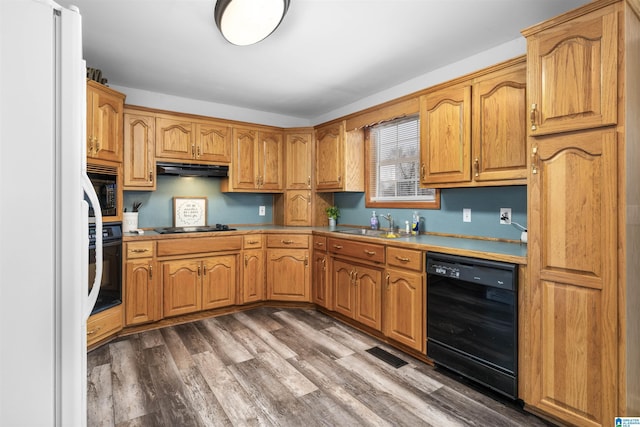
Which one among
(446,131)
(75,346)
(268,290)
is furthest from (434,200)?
(75,346)

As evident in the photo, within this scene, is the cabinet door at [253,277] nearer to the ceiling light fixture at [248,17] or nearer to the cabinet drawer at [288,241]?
the cabinet drawer at [288,241]

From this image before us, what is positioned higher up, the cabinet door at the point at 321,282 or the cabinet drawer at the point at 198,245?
the cabinet drawer at the point at 198,245

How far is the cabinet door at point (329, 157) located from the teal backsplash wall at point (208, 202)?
0.89 meters

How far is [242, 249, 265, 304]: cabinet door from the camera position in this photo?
12.3 feet

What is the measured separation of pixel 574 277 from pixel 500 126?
1.14 m

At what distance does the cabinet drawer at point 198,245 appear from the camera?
327 cm

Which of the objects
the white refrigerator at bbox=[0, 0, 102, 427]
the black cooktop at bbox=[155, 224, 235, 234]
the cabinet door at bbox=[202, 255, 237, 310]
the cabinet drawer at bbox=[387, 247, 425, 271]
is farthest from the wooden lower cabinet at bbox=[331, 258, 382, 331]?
the white refrigerator at bbox=[0, 0, 102, 427]

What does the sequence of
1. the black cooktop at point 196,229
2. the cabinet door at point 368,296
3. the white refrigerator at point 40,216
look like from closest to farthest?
the white refrigerator at point 40,216, the cabinet door at point 368,296, the black cooktop at point 196,229

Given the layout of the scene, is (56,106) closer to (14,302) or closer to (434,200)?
(14,302)

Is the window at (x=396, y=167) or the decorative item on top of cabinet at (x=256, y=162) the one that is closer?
the window at (x=396, y=167)

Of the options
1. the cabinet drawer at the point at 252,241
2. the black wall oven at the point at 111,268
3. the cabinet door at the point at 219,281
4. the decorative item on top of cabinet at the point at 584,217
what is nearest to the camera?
the decorative item on top of cabinet at the point at 584,217

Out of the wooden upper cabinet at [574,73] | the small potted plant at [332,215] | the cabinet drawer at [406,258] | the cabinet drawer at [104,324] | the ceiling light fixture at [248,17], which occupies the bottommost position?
the cabinet drawer at [104,324]

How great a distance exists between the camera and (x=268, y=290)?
12.7 feet

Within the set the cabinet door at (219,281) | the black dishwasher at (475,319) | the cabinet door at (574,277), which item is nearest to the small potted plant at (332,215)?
the cabinet door at (219,281)
